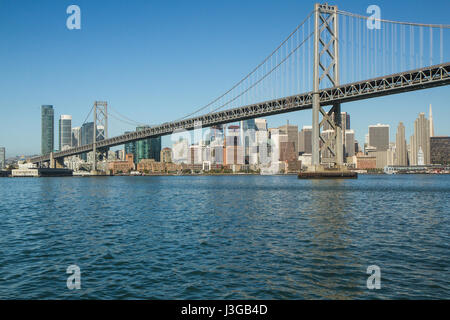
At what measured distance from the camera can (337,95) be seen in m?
64.1

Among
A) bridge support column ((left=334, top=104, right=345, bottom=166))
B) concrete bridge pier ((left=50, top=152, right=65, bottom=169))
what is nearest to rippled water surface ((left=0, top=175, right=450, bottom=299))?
bridge support column ((left=334, top=104, right=345, bottom=166))

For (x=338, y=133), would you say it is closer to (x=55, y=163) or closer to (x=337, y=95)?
(x=337, y=95)

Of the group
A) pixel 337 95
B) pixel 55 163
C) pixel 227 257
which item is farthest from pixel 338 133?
pixel 55 163

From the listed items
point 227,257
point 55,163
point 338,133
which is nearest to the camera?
point 227,257

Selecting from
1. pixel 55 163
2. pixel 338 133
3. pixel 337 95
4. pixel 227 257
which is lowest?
pixel 227 257

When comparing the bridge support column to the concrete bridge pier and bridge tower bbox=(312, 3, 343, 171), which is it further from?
the concrete bridge pier

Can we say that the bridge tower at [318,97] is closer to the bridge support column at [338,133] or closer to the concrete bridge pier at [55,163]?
the bridge support column at [338,133]

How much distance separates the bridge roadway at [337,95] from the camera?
172 ft

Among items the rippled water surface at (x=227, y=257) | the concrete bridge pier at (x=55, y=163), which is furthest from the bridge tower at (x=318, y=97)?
the concrete bridge pier at (x=55, y=163)

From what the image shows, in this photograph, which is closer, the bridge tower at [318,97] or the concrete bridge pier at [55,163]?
the bridge tower at [318,97]

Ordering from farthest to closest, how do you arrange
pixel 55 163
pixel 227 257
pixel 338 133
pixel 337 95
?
pixel 55 163, pixel 338 133, pixel 337 95, pixel 227 257
